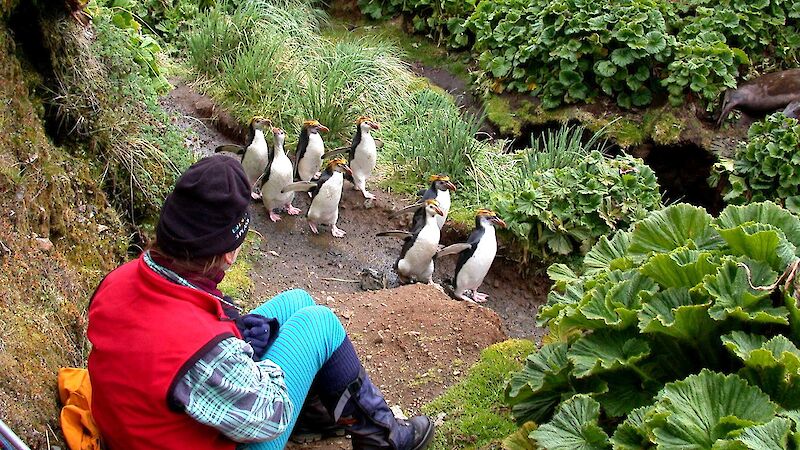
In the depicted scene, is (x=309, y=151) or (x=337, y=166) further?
(x=309, y=151)

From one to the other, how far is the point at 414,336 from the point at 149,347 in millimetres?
2767

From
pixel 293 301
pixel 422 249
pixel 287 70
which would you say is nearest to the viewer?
pixel 293 301

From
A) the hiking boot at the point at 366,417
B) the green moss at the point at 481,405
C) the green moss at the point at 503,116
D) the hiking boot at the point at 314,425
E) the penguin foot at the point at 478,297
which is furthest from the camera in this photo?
the green moss at the point at 503,116

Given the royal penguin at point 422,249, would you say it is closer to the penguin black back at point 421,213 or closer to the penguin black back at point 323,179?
the penguin black back at point 421,213

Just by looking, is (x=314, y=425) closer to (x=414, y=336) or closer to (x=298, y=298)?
(x=298, y=298)

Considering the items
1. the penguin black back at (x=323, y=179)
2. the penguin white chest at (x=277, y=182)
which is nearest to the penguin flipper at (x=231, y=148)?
the penguin white chest at (x=277, y=182)

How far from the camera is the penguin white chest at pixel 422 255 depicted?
6523 mm

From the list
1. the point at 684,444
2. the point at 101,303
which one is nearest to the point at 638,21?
the point at 684,444

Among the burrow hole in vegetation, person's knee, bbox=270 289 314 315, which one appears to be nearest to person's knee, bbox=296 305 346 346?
person's knee, bbox=270 289 314 315

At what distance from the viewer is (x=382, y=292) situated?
5.73 metres

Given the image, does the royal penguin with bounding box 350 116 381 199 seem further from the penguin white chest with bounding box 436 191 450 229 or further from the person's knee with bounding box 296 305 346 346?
the person's knee with bounding box 296 305 346 346

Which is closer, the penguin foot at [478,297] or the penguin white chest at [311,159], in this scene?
the penguin foot at [478,297]

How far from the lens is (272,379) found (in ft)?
9.05

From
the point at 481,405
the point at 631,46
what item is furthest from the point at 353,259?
the point at 631,46
